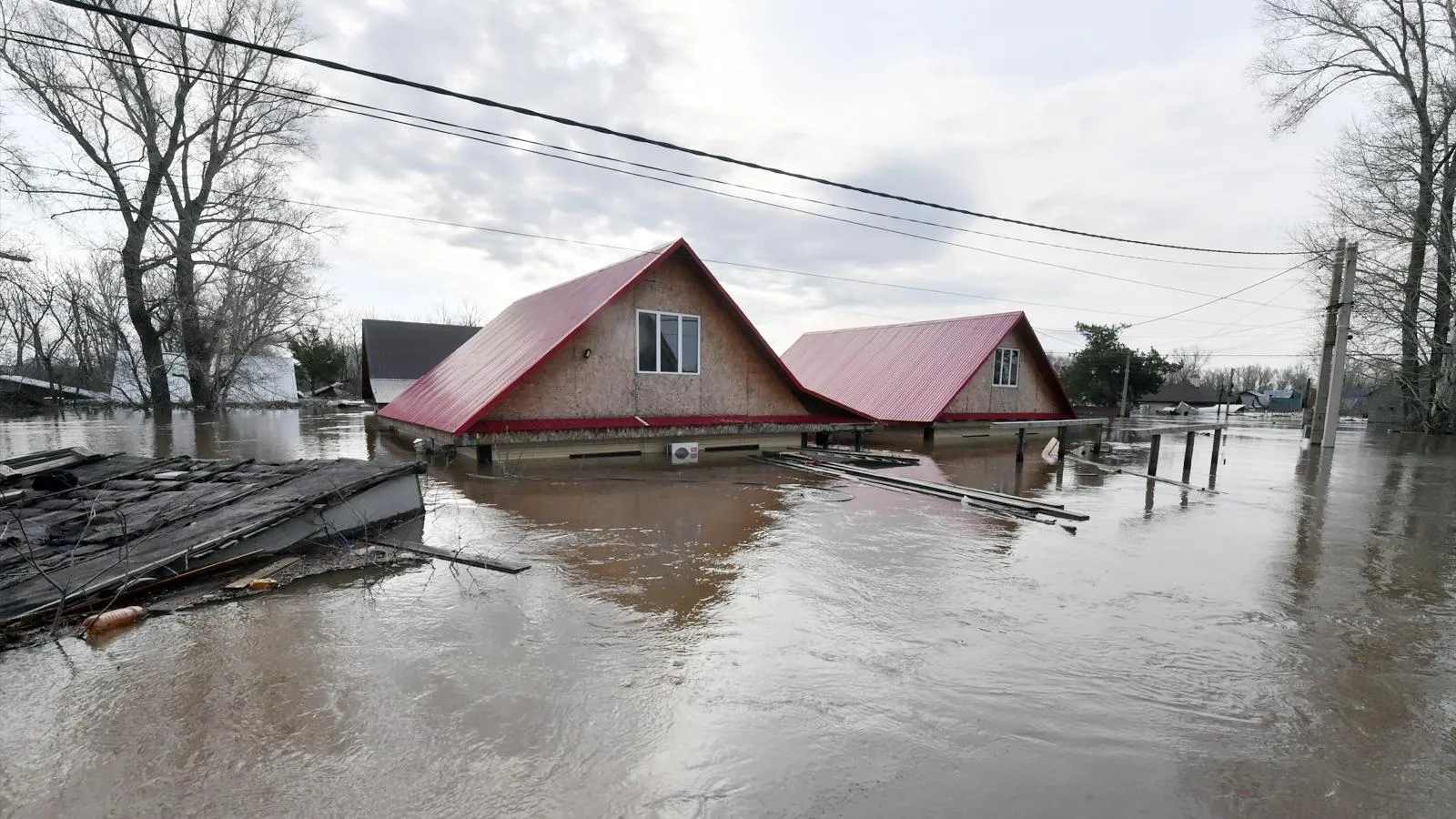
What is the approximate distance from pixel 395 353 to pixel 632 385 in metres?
24.8

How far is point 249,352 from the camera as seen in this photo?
29719 mm

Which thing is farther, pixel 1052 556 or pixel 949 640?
pixel 1052 556

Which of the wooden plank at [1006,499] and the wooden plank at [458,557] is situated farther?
the wooden plank at [1006,499]

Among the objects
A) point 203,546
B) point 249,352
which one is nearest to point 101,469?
point 203,546

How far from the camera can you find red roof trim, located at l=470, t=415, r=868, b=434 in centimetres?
1232

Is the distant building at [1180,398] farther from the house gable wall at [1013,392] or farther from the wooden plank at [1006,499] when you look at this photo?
the wooden plank at [1006,499]

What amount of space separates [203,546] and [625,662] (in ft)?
13.9

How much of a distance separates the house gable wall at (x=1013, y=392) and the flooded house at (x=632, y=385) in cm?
698

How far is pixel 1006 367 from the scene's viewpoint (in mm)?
22875

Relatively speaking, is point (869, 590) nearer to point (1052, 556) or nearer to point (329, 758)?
point (1052, 556)

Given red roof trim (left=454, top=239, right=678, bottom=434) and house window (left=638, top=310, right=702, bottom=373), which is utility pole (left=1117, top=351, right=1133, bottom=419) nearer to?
house window (left=638, top=310, right=702, bottom=373)

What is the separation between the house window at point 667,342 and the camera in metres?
14.2

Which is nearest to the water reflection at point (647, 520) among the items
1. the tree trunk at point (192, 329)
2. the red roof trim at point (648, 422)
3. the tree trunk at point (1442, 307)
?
the red roof trim at point (648, 422)

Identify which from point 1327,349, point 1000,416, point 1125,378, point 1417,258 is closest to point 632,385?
point 1000,416
